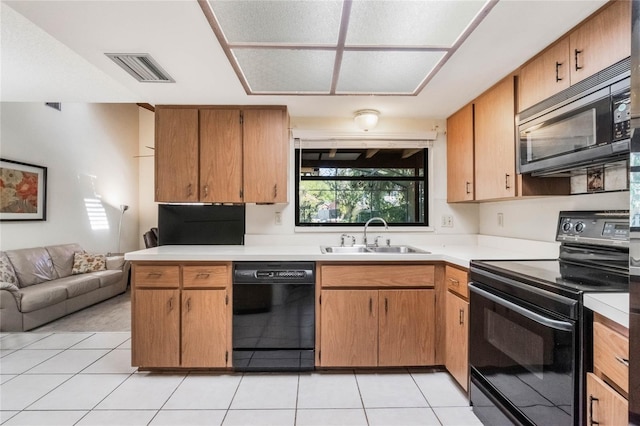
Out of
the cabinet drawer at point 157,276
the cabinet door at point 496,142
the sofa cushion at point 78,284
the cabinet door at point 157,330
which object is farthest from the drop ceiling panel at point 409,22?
the sofa cushion at point 78,284

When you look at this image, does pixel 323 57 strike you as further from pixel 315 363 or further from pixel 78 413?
pixel 78 413

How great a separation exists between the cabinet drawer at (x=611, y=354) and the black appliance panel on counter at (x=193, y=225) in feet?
8.01

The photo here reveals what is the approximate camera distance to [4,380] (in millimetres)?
2123

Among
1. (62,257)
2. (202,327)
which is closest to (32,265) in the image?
(62,257)

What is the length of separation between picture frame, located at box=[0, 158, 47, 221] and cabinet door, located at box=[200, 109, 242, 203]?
114 inches

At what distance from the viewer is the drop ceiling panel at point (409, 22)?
4.36 ft

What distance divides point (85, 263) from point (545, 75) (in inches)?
214

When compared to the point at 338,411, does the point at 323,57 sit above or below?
above

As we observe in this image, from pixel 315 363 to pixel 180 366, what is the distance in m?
0.95

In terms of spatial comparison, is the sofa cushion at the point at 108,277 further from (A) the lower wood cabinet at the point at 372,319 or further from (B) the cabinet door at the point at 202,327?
(A) the lower wood cabinet at the point at 372,319

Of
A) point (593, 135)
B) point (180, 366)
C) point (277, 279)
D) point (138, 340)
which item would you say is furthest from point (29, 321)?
point (593, 135)

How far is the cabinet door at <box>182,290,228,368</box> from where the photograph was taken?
2.17 m

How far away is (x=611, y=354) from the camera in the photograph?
100cm

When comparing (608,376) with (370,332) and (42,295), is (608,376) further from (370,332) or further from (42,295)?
(42,295)
